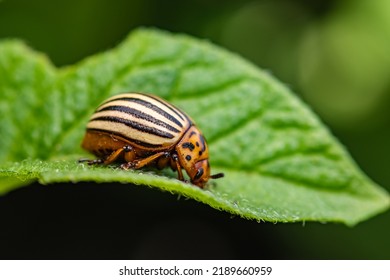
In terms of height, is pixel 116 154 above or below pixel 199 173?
above

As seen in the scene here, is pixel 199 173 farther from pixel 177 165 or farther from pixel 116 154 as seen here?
pixel 116 154

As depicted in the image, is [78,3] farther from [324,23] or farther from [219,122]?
[219,122]

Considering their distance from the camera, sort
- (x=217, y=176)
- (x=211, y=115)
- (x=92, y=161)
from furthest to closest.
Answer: (x=211, y=115) → (x=217, y=176) → (x=92, y=161)

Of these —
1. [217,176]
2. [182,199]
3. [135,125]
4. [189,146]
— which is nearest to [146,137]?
[135,125]

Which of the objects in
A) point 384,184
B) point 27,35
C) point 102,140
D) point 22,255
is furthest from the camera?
point 384,184

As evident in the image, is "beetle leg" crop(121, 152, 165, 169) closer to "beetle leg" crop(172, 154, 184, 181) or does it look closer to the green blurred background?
"beetle leg" crop(172, 154, 184, 181)

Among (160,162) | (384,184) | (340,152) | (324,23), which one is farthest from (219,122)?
(324,23)
